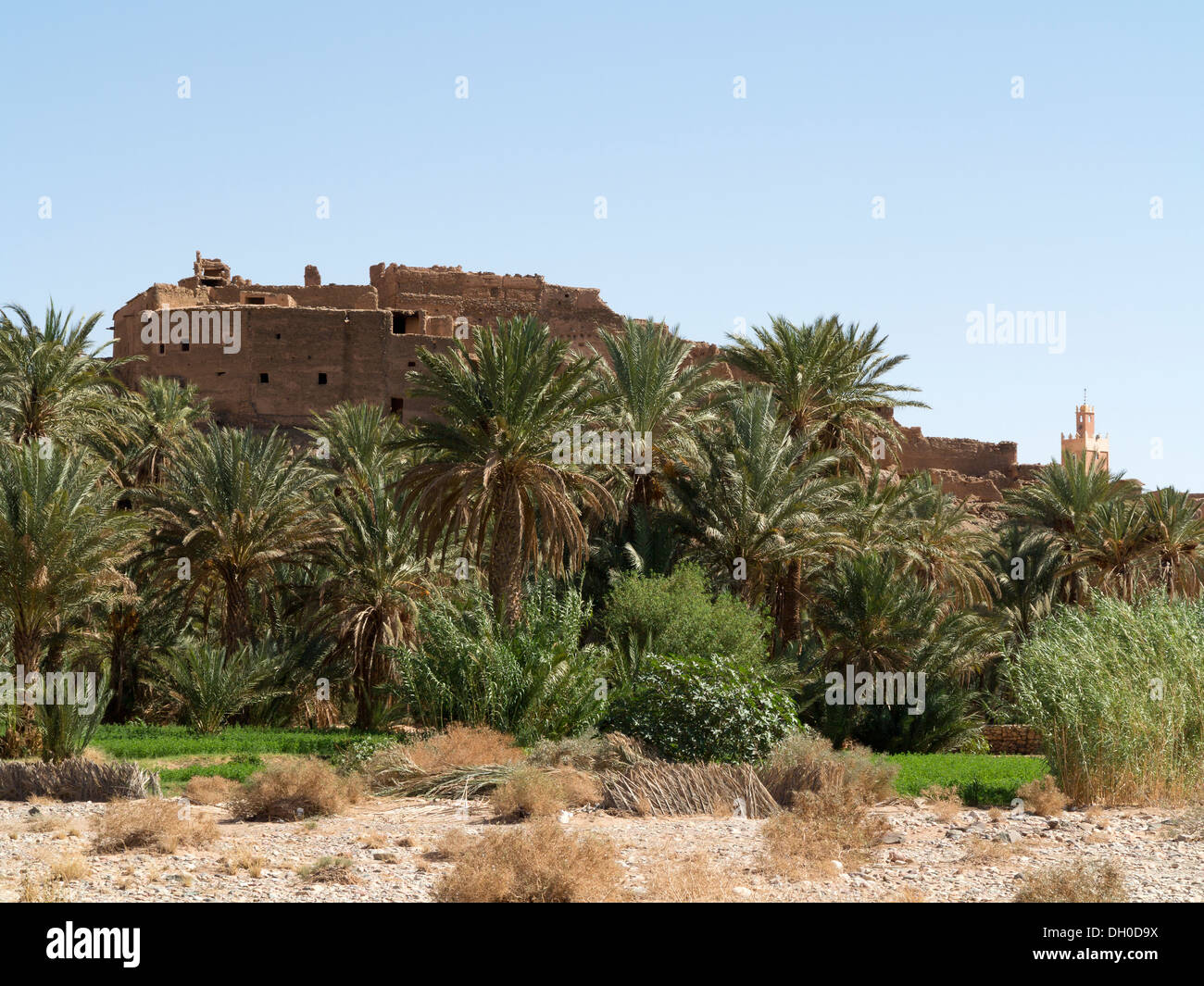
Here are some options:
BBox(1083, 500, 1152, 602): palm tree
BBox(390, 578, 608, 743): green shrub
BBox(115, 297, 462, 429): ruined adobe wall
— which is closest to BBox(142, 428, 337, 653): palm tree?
BBox(390, 578, 608, 743): green shrub

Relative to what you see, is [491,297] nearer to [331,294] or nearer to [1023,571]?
→ [331,294]

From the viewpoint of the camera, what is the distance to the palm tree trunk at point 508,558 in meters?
21.7

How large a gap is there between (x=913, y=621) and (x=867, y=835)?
13.4 m

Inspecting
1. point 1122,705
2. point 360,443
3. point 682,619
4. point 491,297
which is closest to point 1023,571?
point 682,619

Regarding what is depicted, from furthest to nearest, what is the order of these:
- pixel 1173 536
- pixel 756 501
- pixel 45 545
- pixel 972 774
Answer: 1. pixel 1173 536
2. pixel 756 501
3. pixel 45 545
4. pixel 972 774

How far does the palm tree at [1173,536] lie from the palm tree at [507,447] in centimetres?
1548

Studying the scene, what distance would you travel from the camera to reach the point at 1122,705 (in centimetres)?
1532

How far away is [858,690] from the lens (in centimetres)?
2509

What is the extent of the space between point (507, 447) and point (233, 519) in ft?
19.7

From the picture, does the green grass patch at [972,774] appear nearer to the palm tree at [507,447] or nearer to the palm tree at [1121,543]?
the palm tree at [507,447]

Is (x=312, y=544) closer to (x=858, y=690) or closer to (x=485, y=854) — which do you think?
(x=858, y=690)

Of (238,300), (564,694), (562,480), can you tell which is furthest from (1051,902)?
(238,300)

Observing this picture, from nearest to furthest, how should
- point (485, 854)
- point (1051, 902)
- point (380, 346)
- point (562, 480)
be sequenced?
1. point (1051, 902)
2. point (485, 854)
3. point (562, 480)
4. point (380, 346)

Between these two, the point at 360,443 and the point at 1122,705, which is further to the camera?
the point at 360,443
